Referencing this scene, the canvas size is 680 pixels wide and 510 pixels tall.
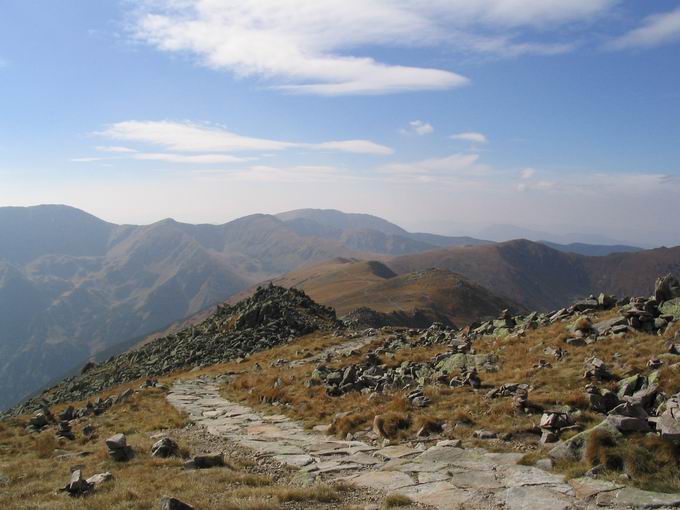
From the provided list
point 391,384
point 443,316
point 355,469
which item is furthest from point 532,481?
point 443,316

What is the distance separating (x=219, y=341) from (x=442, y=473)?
142 feet

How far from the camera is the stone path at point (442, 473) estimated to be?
34.0 ft

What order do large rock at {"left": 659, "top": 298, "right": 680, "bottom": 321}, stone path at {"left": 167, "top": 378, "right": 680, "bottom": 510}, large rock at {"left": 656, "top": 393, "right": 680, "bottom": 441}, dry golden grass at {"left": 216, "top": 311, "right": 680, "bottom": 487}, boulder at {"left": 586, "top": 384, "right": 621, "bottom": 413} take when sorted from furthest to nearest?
large rock at {"left": 659, "top": 298, "right": 680, "bottom": 321} → dry golden grass at {"left": 216, "top": 311, "right": 680, "bottom": 487} → boulder at {"left": 586, "top": 384, "right": 621, "bottom": 413} → large rock at {"left": 656, "top": 393, "right": 680, "bottom": 441} → stone path at {"left": 167, "top": 378, "right": 680, "bottom": 510}

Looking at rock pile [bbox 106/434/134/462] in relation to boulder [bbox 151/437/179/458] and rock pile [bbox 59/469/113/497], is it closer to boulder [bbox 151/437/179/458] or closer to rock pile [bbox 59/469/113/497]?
boulder [bbox 151/437/179/458]

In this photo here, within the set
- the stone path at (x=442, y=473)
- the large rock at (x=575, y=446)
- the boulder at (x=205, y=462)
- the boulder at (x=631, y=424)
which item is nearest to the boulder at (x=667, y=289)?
the boulder at (x=631, y=424)

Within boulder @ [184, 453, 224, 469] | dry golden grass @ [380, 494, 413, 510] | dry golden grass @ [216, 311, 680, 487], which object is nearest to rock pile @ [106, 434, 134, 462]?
boulder @ [184, 453, 224, 469]

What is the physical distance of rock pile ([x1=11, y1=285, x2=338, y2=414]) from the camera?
161 feet

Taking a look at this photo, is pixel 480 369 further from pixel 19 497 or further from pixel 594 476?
pixel 19 497

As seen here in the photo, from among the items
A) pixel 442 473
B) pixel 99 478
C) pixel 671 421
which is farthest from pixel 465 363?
pixel 99 478

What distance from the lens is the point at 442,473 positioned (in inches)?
505

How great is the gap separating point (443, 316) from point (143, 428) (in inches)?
6271

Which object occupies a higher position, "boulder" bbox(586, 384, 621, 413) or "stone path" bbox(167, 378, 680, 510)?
"boulder" bbox(586, 384, 621, 413)

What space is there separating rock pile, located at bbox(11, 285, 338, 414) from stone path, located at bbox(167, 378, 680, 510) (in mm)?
30340

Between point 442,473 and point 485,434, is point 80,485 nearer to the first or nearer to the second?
point 442,473
